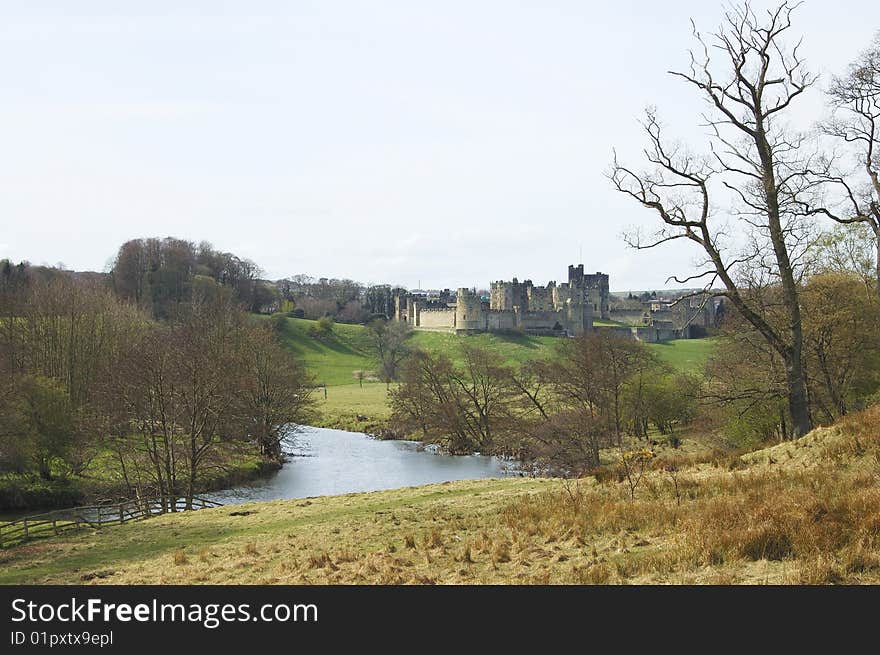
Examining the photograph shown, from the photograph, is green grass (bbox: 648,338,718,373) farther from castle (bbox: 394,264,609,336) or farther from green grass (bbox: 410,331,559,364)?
castle (bbox: 394,264,609,336)

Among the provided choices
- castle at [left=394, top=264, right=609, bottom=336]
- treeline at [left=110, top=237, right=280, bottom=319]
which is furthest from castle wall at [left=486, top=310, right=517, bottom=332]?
treeline at [left=110, top=237, right=280, bottom=319]

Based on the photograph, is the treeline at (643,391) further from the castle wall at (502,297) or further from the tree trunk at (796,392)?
the castle wall at (502,297)

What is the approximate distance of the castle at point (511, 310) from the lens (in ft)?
436

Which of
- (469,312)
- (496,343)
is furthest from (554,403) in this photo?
(469,312)

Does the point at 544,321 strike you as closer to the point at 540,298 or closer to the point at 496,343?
the point at 540,298

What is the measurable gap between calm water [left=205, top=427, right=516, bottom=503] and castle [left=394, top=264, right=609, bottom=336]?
261ft

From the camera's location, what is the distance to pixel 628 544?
1061 cm

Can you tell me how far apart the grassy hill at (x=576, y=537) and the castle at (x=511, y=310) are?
110935 millimetres

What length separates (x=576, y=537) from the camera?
11242 millimetres

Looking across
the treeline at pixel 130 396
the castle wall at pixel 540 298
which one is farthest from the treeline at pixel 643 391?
the castle wall at pixel 540 298
